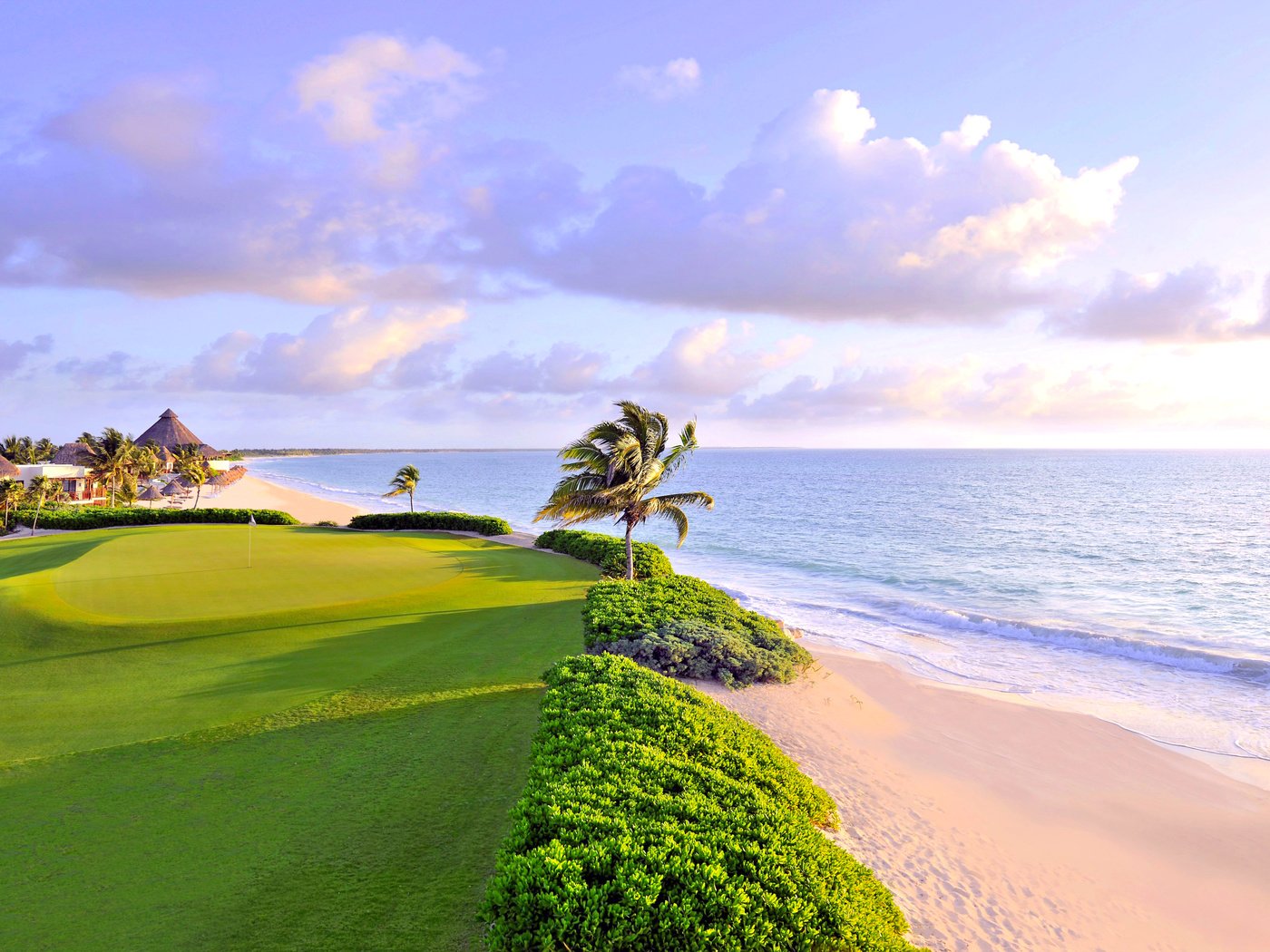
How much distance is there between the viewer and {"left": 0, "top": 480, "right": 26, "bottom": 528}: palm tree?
4541 centimetres

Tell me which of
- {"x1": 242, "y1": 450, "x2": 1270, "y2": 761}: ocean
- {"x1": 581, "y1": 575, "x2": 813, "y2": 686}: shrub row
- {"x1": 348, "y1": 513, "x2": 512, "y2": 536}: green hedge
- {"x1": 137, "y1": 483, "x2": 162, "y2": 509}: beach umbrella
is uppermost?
{"x1": 137, "y1": 483, "x2": 162, "y2": 509}: beach umbrella

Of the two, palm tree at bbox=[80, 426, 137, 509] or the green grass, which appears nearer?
the green grass

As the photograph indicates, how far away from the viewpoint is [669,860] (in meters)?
5.68

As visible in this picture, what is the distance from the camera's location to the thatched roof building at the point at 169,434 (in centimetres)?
7550

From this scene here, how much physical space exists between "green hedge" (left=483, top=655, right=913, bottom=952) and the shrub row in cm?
612

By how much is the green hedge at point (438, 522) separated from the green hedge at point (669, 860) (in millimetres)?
32091

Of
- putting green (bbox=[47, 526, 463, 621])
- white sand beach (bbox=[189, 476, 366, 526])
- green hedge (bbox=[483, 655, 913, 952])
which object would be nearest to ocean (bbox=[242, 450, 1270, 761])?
green hedge (bbox=[483, 655, 913, 952])

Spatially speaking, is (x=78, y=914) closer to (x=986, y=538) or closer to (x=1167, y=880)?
(x=1167, y=880)

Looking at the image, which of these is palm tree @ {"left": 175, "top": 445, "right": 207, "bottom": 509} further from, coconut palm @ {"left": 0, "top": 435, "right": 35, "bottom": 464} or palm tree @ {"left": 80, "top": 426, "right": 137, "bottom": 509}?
coconut palm @ {"left": 0, "top": 435, "right": 35, "bottom": 464}

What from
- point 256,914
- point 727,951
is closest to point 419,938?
point 256,914

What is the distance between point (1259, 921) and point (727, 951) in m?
9.32

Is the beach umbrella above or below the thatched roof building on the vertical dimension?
below

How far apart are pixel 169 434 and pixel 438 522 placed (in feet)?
180

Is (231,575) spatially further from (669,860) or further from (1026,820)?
(1026,820)
